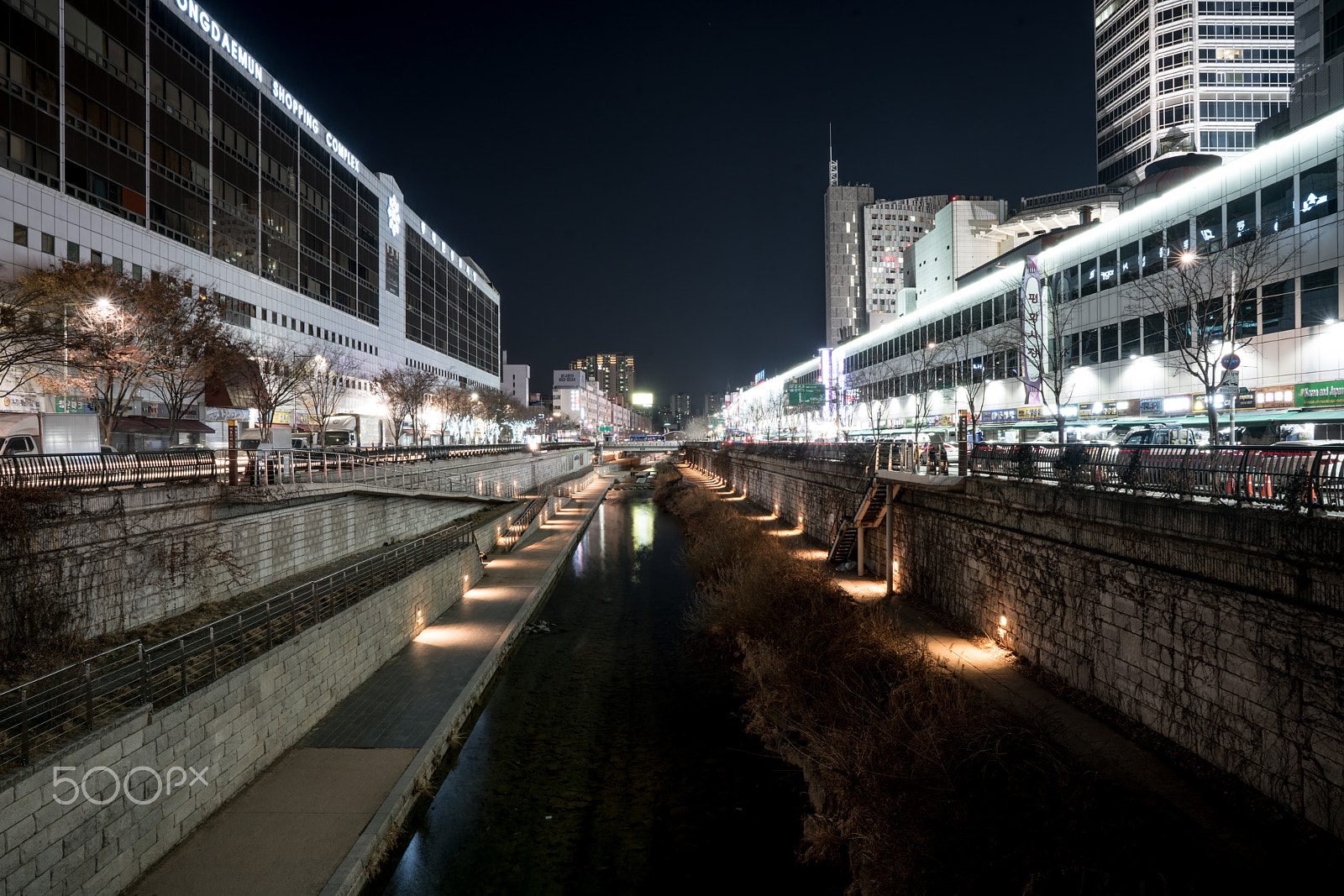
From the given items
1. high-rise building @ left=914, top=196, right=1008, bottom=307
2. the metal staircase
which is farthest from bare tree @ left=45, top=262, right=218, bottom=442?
high-rise building @ left=914, top=196, right=1008, bottom=307

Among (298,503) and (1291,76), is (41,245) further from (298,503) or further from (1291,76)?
(1291,76)

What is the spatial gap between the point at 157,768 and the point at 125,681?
159cm

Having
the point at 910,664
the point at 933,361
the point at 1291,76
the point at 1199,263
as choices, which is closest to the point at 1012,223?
the point at 1291,76

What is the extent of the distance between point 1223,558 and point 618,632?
1814cm

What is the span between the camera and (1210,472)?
10.8 m

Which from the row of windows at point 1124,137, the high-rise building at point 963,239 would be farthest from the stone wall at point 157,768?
the row of windows at point 1124,137

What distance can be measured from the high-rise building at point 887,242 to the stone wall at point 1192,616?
163426mm

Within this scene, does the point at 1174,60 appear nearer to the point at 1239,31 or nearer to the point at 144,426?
the point at 1239,31

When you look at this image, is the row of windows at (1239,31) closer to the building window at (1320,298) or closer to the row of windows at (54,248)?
the building window at (1320,298)

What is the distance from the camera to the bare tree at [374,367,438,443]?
72.3 m

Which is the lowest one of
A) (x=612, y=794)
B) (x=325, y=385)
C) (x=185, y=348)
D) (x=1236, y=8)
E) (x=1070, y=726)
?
(x=612, y=794)

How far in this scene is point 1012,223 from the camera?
85000 millimetres

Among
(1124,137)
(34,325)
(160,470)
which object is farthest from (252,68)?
(1124,137)

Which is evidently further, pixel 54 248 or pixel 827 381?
pixel 827 381
